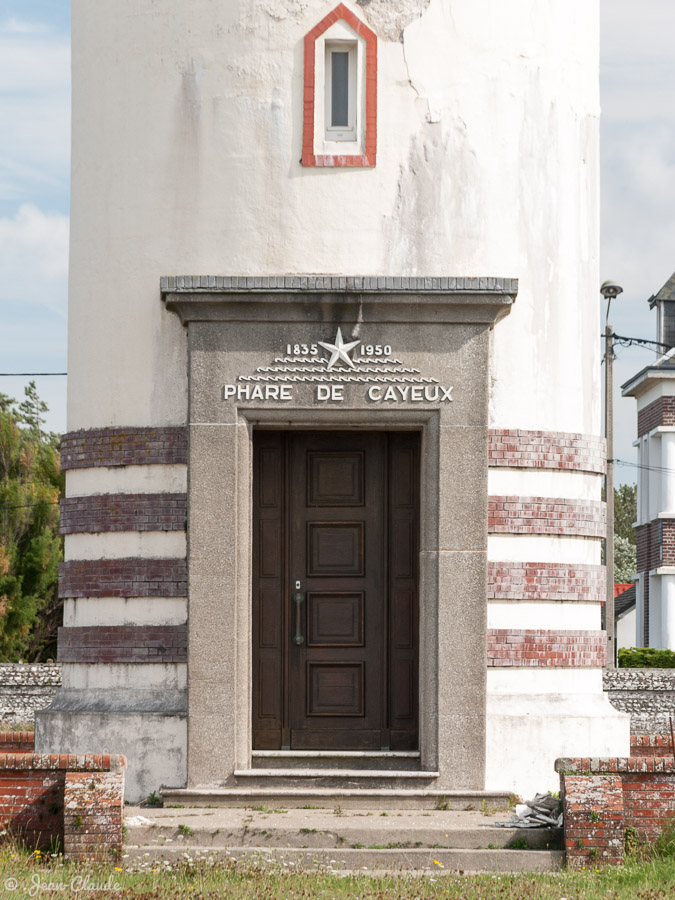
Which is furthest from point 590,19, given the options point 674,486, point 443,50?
point 674,486

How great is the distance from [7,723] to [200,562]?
11582 mm

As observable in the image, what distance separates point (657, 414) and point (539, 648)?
29029 millimetres

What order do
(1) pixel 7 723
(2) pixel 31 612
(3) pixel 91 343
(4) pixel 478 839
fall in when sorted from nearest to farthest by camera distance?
(4) pixel 478 839 → (3) pixel 91 343 → (1) pixel 7 723 → (2) pixel 31 612

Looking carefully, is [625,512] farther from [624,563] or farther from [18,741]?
[18,741]

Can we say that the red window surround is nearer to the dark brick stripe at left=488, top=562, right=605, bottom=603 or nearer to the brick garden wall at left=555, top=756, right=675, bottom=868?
the dark brick stripe at left=488, top=562, right=605, bottom=603

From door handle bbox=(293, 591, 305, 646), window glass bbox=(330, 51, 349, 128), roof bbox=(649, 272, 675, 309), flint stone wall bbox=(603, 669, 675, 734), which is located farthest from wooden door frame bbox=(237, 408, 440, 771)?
roof bbox=(649, 272, 675, 309)

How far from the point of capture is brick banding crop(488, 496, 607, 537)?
11.9 meters

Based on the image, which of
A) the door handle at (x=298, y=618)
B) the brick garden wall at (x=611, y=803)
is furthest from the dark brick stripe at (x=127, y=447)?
the brick garden wall at (x=611, y=803)

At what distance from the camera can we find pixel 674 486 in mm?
38719

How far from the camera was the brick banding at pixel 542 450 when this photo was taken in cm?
1192

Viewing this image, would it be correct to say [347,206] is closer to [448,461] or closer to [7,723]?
[448,461]

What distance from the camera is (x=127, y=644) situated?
11.9 m

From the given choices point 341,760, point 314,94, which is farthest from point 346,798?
point 314,94

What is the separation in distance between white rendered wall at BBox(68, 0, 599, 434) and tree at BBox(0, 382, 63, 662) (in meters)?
17.3
